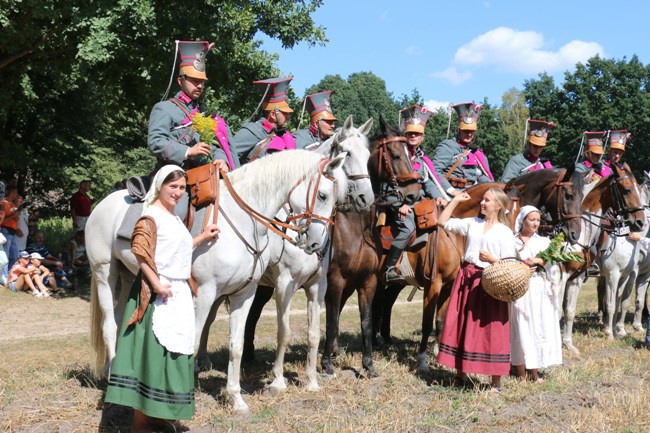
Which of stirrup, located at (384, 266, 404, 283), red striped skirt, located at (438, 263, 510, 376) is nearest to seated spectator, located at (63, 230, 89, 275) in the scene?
stirrup, located at (384, 266, 404, 283)

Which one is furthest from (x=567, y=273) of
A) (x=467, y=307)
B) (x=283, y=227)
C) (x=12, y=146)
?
(x=12, y=146)

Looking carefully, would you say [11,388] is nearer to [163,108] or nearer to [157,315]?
[157,315]

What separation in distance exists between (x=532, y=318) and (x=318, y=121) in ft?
12.3

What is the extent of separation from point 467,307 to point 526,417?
4.67ft

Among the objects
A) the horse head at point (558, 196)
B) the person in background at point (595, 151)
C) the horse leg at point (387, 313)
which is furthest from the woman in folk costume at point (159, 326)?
the person in background at point (595, 151)

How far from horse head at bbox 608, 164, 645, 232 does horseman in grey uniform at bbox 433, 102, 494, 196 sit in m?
2.32

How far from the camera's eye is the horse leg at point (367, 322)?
8.26m

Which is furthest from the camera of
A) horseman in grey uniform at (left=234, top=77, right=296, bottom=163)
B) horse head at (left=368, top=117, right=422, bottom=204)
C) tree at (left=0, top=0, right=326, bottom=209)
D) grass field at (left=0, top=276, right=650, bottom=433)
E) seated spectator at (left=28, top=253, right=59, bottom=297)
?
seated spectator at (left=28, top=253, right=59, bottom=297)

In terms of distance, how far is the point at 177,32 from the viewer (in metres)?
14.4

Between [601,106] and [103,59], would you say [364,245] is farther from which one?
[601,106]

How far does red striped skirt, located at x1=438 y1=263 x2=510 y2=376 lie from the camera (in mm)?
7238

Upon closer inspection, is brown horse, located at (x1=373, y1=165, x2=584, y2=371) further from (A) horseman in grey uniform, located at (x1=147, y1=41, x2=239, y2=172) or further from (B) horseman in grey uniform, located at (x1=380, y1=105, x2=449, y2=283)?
(A) horseman in grey uniform, located at (x1=147, y1=41, x2=239, y2=172)

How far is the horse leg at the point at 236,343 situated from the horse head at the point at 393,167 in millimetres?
2439

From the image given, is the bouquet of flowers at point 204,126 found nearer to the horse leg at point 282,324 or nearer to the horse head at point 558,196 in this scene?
the horse leg at point 282,324
